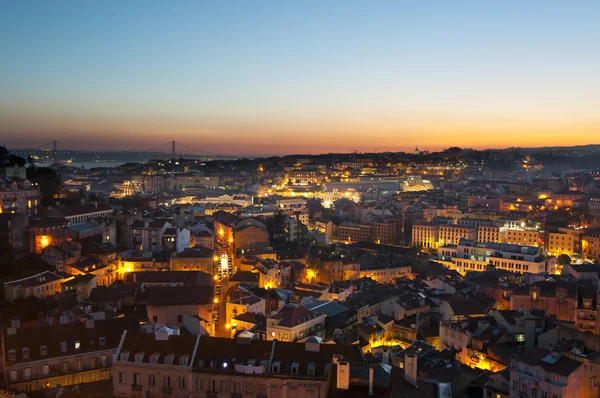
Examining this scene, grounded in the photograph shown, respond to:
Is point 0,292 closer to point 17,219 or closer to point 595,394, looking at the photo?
point 17,219

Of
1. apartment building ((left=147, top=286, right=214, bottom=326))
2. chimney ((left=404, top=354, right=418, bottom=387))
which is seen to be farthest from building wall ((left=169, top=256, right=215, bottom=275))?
chimney ((left=404, top=354, right=418, bottom=387))

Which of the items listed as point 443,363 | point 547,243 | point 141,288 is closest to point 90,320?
point 141,288

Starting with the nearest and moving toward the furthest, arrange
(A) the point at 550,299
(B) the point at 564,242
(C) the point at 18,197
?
(A) the point at 550,299, (C) the point at 18,197, (B) the point at 564,242

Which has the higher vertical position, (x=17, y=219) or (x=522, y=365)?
(x=17, y=219)

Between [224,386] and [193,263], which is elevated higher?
[193,263]

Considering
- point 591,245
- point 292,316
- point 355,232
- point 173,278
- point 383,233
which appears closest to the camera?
point 292,316

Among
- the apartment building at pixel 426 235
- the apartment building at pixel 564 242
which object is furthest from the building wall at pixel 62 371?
the apartment building at pixel 564 242

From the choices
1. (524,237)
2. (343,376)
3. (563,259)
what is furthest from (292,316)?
(524,237)

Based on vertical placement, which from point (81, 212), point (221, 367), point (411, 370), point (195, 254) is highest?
point (81, 212)

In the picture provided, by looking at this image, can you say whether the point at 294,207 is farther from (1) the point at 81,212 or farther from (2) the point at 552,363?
(2) the point at 552,363
